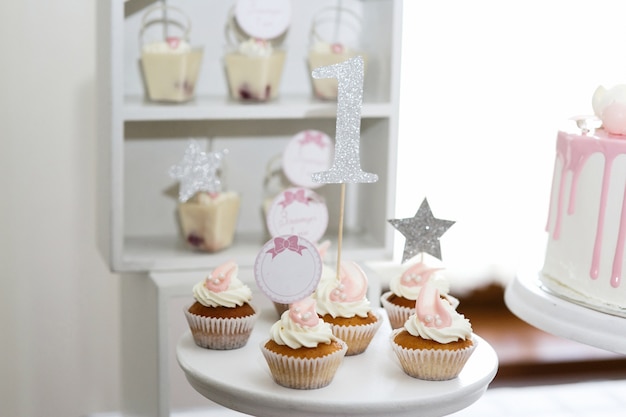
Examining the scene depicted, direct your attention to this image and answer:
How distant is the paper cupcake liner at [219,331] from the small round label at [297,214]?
47 cm

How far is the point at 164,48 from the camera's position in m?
2.10

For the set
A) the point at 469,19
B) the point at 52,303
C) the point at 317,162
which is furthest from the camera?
the point at 469,19

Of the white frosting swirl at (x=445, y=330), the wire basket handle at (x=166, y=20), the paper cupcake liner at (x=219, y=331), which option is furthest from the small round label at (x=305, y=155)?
the white frosting swirl at (x=445, y=330)

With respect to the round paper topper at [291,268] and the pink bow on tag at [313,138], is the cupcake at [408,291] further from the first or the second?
the pink bow on tag at [313,138]

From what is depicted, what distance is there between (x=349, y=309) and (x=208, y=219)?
2.09 ft

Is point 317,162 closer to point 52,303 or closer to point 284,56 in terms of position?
point 284,56

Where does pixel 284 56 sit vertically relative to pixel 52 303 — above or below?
above

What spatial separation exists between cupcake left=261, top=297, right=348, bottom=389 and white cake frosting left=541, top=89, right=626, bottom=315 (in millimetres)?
475

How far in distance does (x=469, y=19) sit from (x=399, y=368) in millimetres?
1421

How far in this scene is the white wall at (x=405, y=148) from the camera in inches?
91.8

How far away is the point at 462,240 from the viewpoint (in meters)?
2.86

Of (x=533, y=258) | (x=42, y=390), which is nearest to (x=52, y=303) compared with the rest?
(x=42, y=390)

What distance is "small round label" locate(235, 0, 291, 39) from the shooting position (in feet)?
7.13

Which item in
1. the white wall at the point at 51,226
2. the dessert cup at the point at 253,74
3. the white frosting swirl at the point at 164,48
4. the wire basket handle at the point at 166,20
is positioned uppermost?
the wire basket handle at the point at 166,20
